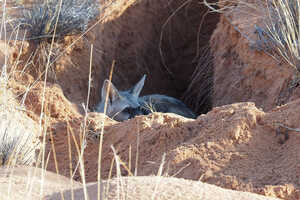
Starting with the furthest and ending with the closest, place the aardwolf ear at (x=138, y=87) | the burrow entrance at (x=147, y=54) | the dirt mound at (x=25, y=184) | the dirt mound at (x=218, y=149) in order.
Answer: the burrow entrance at (x=147, y=54) < the aardwolf ear at (x=138, y=87) < the dirt mound at (x=218, y=149) < the dirt mound at (x=25, y=184)

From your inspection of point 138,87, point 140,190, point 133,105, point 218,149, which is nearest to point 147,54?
point 138,87

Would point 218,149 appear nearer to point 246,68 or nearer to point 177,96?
point 246,68

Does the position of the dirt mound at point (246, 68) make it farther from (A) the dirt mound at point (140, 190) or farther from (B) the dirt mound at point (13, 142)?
(A) the dirt mound at point (140, 190)

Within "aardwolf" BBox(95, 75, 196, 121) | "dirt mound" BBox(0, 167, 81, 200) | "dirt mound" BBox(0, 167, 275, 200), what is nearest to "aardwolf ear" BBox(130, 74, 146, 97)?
"aardwolf" BBox(95, 75, 196, 121)

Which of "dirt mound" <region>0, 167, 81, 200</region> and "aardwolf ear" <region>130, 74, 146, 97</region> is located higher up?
"dirt mound" <region>0, 167, 81, 200</region>

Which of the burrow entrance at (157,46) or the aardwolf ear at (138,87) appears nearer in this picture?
the aardwolf ear at (138,87)

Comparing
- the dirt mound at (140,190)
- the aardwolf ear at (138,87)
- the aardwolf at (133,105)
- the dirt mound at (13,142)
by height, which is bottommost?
the aardwolf at (133,105)

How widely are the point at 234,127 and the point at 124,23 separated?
511 cm

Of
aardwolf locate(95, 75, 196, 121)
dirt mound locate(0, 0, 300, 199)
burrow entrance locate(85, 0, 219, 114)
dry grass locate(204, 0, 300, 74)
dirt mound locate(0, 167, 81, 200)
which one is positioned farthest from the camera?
burrow entrance locate(85, 0, 219, 114)

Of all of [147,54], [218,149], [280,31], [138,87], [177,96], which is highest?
[280,31]

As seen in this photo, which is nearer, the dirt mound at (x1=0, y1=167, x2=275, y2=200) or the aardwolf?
the dirt mound at (x1=0, y1=167, x2=275, y2=200)

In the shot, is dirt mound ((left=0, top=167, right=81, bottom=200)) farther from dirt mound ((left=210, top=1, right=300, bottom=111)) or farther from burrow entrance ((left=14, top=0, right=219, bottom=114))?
burrow entrance ((left=14, top=0, right=219, bottom=114))

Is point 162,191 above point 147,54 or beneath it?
above

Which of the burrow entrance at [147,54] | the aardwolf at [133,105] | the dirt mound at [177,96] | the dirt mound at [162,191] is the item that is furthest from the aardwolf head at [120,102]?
the dirt mound at [162,191]
